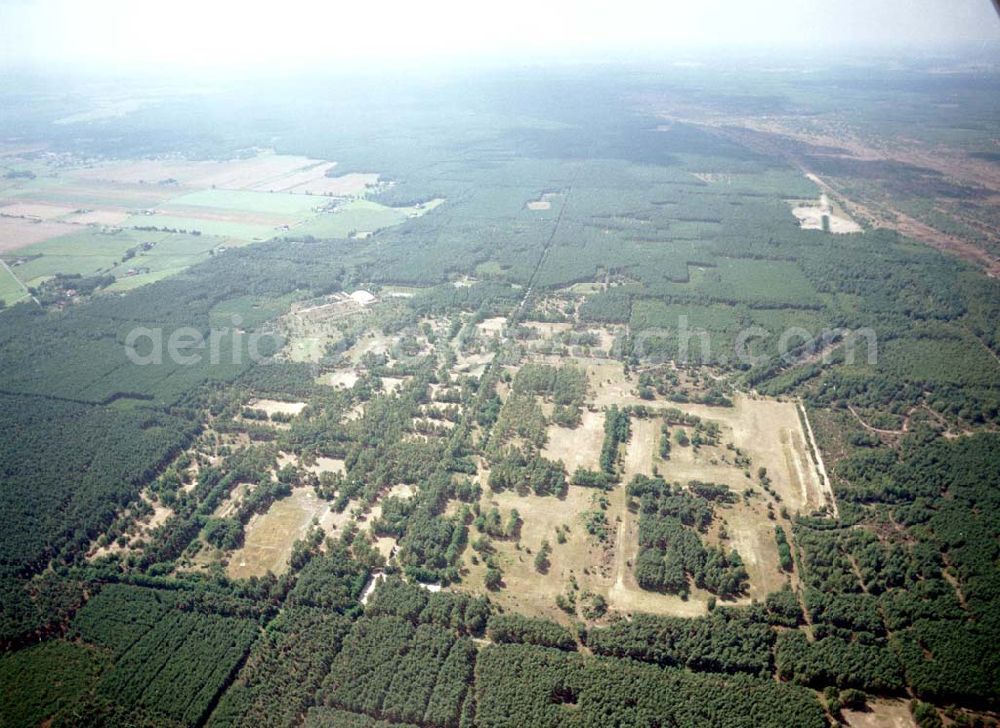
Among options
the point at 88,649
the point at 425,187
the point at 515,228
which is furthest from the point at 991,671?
the point at 425,187

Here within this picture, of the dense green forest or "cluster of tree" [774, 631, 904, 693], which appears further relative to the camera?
the dense green forest

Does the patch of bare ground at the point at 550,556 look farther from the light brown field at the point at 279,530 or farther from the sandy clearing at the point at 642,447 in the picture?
the light brown field at the point at 279,530

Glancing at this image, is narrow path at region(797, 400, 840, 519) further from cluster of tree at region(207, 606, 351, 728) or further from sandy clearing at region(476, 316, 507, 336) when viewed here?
cluster of tree at region(207, 606, 351, 728)

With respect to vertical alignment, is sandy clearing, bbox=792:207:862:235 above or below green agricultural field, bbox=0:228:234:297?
above

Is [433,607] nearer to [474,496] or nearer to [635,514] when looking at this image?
[474,496]

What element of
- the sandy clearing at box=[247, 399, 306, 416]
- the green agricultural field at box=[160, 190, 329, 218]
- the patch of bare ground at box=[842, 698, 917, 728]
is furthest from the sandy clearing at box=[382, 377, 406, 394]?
the green agricultural field at box=[160, 190, 329, 218]

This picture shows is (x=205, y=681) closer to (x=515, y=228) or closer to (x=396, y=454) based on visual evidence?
(x=396, y=454)

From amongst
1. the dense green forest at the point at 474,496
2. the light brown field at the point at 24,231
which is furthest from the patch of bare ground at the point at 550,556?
the light brown field at the point at 24,231
